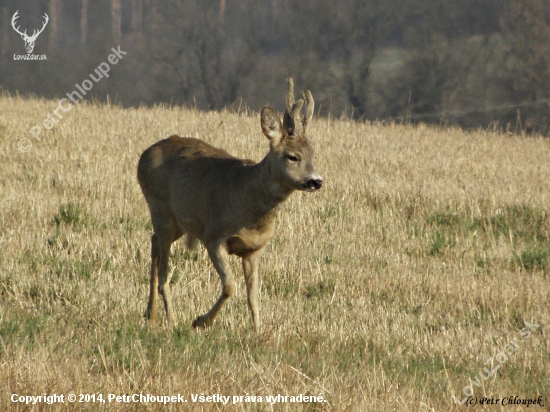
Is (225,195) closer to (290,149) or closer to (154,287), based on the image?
(290,149)

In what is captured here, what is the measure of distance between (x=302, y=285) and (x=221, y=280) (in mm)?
1866

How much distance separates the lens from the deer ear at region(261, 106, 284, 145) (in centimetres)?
614

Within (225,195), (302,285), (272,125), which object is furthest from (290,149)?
(302,285)

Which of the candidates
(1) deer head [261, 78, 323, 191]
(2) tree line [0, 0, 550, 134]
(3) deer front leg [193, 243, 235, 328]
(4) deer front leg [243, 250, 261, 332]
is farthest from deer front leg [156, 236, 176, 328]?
(2) tree line [0, 0, 550, 134]

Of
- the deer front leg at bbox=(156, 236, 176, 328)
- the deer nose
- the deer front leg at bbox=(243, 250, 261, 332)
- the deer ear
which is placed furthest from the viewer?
the deer front leg at bbox=(156, 236, 176, 328)

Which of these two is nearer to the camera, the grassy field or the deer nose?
the grassy field

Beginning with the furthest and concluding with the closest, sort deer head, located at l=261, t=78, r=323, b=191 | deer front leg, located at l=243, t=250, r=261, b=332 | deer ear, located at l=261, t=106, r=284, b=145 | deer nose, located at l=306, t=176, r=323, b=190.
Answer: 1. deer front leg, located at l=243, t=250, r=261, b=332
2. deer ear, located at l=261, t=106, r=284, b=145
3. deer head, located at l=261, t=78, r=323, b=191
4. deer nose, located at l=306, t=176, r=323, b=190

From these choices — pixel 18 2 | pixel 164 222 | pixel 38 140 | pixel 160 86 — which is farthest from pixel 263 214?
pixel 18 2

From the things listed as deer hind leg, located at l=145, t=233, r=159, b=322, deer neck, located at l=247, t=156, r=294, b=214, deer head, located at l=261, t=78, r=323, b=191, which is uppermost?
deer head, located at l=261, t=78, r=323, b=191

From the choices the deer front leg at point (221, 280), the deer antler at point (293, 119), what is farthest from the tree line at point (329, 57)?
the deer front leg at point (221, 280)

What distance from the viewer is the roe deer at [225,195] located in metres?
6.15

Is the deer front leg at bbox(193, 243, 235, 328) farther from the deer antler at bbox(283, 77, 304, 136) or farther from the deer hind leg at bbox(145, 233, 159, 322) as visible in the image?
the deer antler at bbox(283, 77, 304, 136)

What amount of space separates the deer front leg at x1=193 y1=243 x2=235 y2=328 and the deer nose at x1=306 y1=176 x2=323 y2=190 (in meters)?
0.94

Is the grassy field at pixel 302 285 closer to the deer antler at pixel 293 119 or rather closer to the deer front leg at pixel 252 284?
the deer front leg at pixel 252 284
